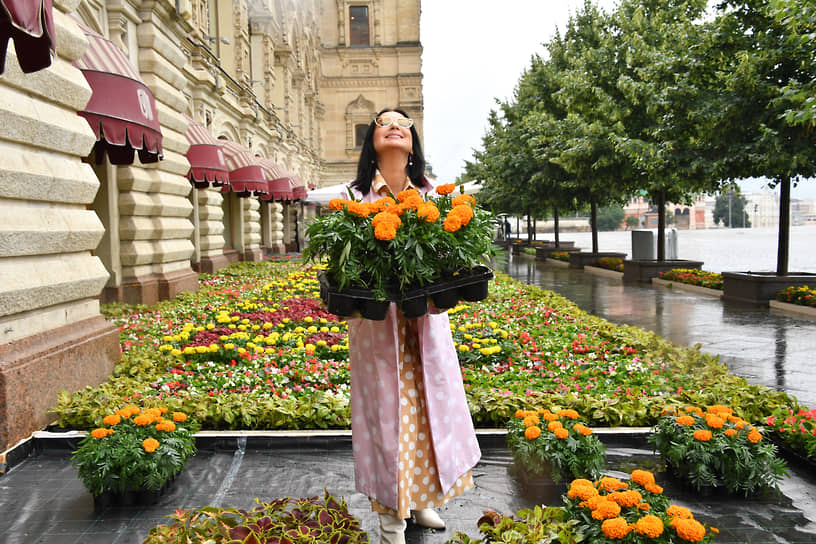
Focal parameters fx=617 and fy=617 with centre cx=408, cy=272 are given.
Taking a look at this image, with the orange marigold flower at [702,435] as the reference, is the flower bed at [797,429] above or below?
below

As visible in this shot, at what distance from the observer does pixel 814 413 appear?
4.46 metres

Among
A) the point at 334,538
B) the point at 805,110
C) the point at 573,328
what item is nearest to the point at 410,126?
the point at 334,538

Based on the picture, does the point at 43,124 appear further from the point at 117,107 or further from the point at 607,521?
the point at 607,521

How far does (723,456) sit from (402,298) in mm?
2418

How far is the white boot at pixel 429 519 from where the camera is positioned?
338cm

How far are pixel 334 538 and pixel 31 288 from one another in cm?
358

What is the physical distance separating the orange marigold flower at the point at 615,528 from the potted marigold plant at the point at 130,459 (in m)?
2.63

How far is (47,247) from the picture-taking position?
5402 mm

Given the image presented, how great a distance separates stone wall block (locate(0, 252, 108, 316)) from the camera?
15.8ft

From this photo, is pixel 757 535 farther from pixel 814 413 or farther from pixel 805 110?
pixel 805 110

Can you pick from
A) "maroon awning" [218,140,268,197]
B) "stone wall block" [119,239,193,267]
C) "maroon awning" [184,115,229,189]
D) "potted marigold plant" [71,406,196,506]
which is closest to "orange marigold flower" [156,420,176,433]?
"potted marigold plant" [71,406,196,506]

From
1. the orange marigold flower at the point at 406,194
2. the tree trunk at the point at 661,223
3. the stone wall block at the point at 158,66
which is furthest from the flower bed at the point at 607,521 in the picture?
the tree trunk at the point at 661,223

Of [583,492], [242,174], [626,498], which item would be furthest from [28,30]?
[242,174]

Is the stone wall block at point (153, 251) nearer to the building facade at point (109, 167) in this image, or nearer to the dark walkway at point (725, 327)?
the building facade at point (109, 167)
